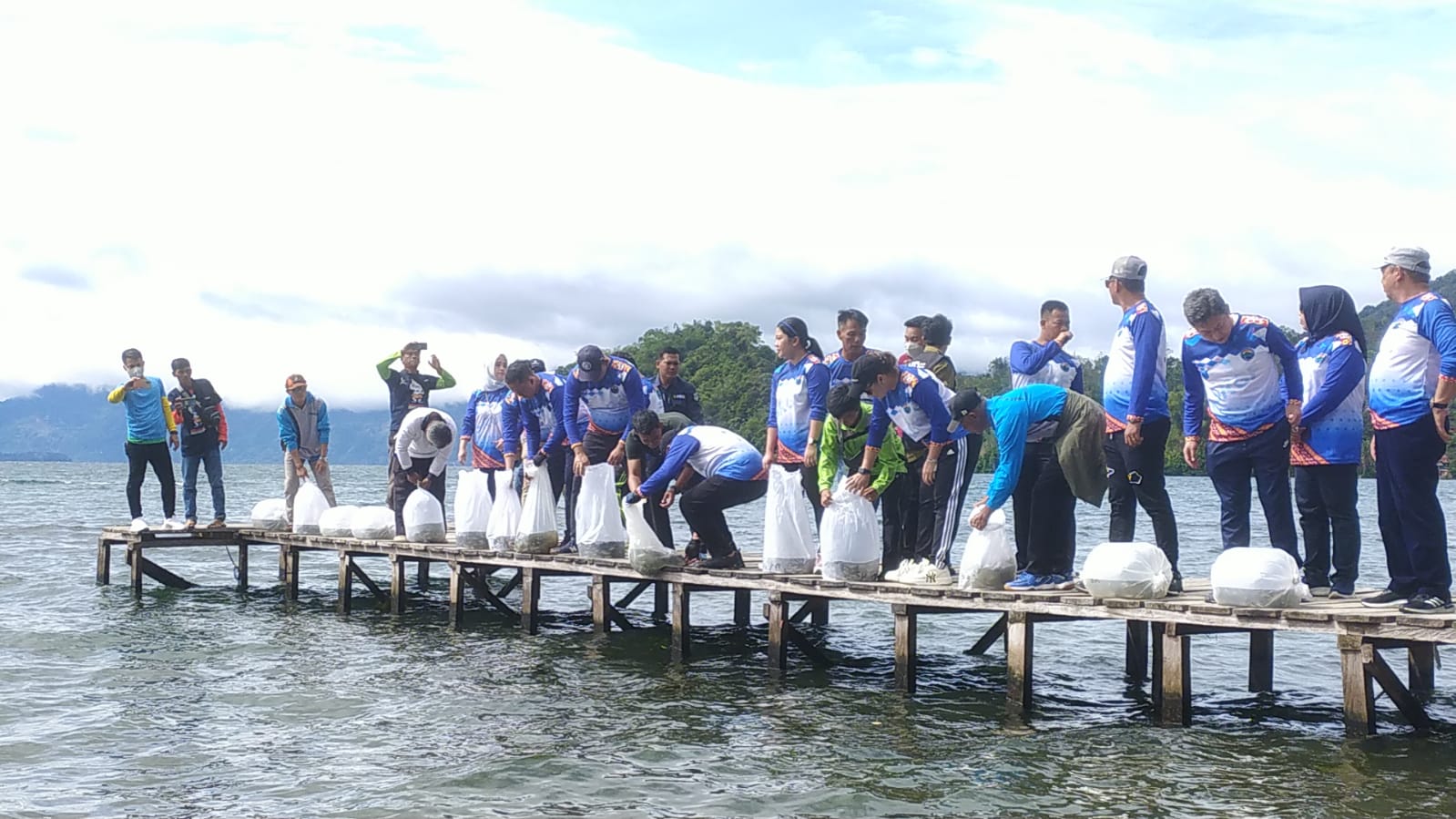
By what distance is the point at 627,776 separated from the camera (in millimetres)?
8766

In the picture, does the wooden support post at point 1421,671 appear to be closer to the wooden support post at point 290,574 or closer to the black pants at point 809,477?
the black pants at point 809,477

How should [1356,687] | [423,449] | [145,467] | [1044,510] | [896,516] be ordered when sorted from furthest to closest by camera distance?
[145,467] → [423,449] → [896,516] → [1044,510] → [1356,687]

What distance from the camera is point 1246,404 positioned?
9.09 m

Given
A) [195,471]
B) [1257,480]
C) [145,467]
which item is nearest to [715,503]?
[1257,480]

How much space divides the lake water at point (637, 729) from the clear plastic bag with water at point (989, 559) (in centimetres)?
102

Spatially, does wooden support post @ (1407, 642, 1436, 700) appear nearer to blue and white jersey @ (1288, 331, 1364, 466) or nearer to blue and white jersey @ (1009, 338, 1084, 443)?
blue and white jersey @ (1288, 331, 1364, 466)

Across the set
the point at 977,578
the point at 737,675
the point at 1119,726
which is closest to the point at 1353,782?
the point at 1119,726

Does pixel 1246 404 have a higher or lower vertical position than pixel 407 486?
higher

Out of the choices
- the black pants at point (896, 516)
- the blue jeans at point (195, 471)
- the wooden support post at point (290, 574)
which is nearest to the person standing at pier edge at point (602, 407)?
the black pants at point (896, 516)

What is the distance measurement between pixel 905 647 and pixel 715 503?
196cm

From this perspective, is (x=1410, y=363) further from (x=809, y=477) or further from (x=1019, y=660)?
(x=809, y=477)

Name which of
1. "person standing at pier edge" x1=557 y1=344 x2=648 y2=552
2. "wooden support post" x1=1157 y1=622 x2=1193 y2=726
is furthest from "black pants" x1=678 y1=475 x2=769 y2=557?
"wooden support post" x1=1157 y1=622 x2=1193 y2=726

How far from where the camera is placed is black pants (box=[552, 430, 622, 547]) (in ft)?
42.3

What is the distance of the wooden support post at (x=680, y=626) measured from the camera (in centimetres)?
1264
